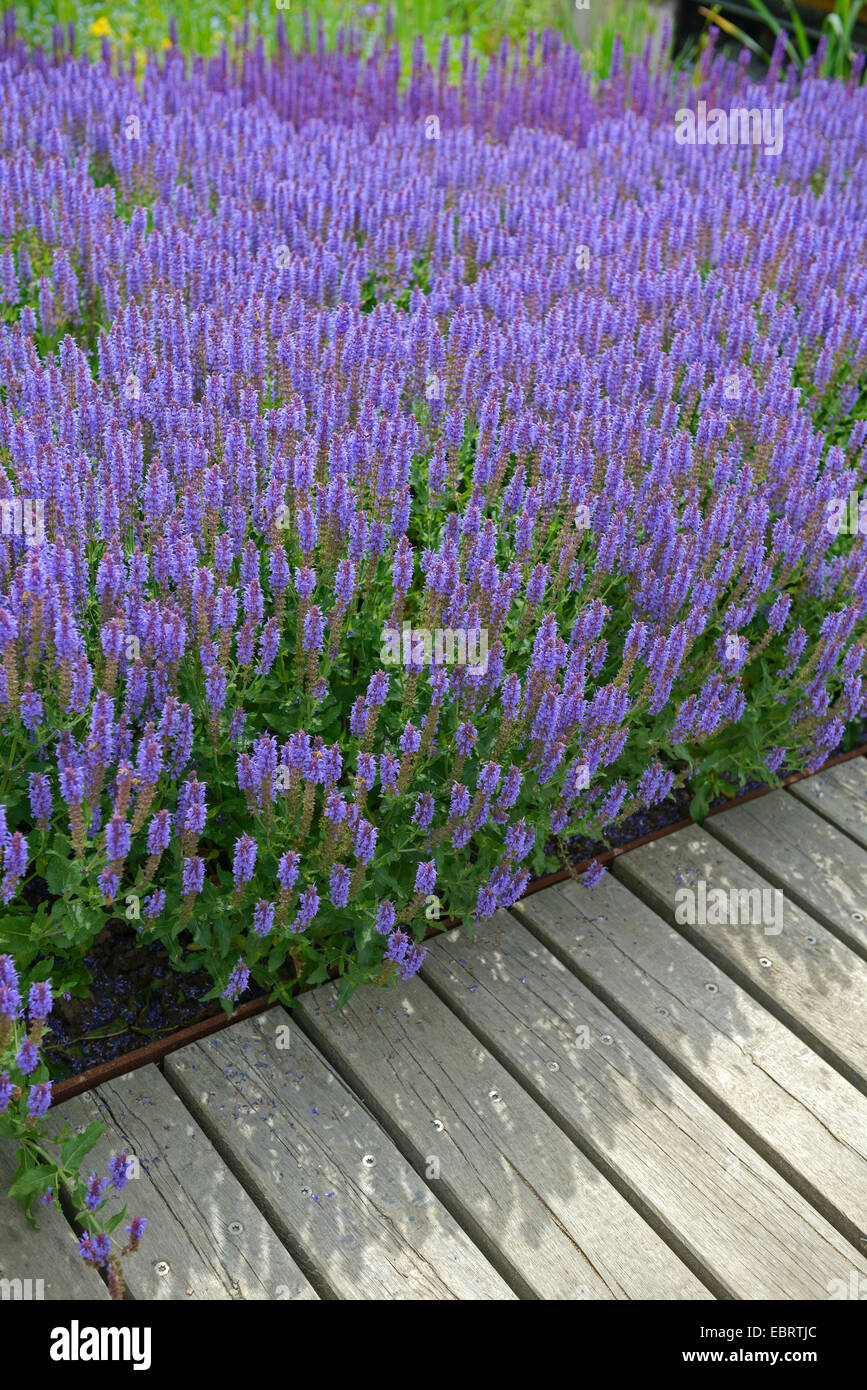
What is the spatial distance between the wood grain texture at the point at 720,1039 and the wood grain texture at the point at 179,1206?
1.07m

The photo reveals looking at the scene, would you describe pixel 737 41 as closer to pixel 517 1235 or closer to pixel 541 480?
pixel 541 480

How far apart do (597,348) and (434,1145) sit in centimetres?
253

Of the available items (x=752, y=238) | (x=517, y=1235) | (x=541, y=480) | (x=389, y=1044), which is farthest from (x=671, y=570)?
(x=752, y=238)

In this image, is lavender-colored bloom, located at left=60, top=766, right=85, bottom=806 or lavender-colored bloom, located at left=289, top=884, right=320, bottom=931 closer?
lavender-colored bloom, located at left=60, top=766, right=85, bottom=806

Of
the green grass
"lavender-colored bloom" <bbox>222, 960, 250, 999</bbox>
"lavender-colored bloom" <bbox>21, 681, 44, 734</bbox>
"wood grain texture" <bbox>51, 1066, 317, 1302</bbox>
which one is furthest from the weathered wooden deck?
the green grass

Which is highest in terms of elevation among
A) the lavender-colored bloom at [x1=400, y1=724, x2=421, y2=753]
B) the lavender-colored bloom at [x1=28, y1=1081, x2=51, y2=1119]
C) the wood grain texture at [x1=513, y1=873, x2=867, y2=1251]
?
the lavender-colored bloom at [x1=400, y1=724, x2=421, y2=753]

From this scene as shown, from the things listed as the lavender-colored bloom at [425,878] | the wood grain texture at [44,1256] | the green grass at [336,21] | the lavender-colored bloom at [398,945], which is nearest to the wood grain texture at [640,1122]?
the lavender-colored bloom at [398,945]

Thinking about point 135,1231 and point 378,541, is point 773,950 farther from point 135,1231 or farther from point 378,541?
point 135,1231

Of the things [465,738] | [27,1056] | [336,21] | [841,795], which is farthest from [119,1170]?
[336,21]

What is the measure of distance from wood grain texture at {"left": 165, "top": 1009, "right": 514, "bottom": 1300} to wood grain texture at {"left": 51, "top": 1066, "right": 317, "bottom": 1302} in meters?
0.05

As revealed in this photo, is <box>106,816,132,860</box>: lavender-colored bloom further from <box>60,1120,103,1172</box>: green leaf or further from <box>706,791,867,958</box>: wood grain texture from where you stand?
<box>706,791,867,958</box>: wood grain texture

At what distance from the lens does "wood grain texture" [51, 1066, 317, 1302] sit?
2.60 metres

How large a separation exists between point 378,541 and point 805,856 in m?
1.63

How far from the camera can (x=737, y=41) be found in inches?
431
